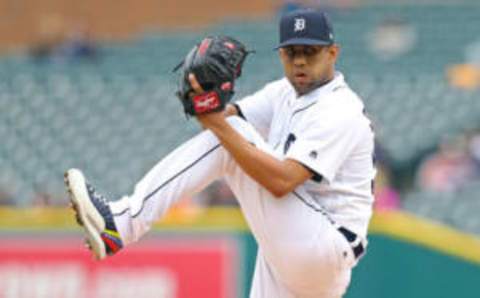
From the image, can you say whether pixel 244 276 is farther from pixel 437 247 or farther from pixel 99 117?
pixel 99 117

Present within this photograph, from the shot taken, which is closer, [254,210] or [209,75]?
[209,75]

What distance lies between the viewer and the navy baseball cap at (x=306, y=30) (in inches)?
183

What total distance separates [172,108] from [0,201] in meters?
Answer: 2.86

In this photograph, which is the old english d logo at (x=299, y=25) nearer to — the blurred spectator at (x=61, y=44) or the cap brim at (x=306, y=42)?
the cap brim at (x=306, y=42)

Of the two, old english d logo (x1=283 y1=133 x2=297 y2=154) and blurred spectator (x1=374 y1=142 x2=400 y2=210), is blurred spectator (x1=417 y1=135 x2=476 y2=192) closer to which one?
blurred spectator (x1=374 y1=142 x2=400 y2=210)

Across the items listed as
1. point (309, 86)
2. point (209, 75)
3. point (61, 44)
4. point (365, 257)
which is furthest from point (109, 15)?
point (209, 75)

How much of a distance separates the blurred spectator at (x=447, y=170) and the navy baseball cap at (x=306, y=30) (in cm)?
543

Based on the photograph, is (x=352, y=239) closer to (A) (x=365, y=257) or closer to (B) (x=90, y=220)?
(B) (x=90, y=220)

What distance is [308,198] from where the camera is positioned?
4.75 meters

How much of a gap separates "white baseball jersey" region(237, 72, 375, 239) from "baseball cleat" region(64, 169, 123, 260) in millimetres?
651

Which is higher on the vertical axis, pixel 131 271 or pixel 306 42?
pixel 306 42

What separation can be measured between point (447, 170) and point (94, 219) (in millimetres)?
5928

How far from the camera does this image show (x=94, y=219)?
15.1 ft

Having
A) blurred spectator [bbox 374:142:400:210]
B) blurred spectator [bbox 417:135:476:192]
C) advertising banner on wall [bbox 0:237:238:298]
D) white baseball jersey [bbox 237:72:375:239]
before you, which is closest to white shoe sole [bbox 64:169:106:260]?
white baseball jersey [bbox 237:72:375:239]
